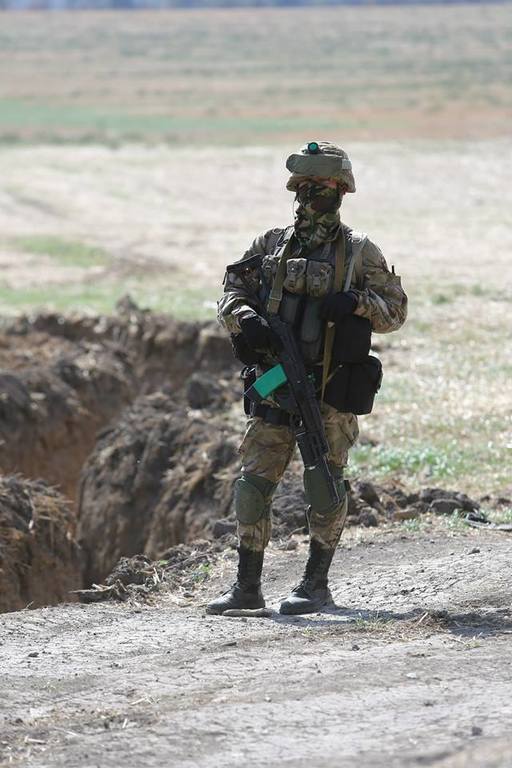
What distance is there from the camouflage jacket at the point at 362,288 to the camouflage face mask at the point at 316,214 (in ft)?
0.20

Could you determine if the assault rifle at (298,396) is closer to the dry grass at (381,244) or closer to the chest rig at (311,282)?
the chest rig at (311,282)

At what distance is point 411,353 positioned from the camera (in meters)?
14.8

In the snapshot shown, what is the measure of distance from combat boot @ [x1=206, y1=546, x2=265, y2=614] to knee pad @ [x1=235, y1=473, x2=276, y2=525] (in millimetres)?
180

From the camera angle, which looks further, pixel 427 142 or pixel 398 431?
pixel 427 142

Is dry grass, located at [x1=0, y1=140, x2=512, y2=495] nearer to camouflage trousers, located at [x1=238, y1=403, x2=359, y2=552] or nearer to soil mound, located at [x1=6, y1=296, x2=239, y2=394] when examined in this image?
soil mound, located at [x1=6, y1=296, x2=239, y2=394]

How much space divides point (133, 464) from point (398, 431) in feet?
6.78

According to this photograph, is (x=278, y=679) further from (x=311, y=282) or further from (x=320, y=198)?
(x=320, y=198)

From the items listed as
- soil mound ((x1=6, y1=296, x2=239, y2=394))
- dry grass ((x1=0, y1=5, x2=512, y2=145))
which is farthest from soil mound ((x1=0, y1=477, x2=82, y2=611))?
dry grass ((x1=0, y1=5, x2=512, y2=145))

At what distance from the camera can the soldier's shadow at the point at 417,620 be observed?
6535 mm

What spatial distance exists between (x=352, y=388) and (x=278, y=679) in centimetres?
155

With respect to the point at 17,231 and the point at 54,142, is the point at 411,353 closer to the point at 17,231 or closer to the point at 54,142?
the point at 17,231

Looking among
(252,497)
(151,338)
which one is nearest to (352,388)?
(252,497)

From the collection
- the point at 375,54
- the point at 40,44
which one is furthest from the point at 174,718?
the point at 40,44

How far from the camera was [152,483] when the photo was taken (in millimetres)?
11633
